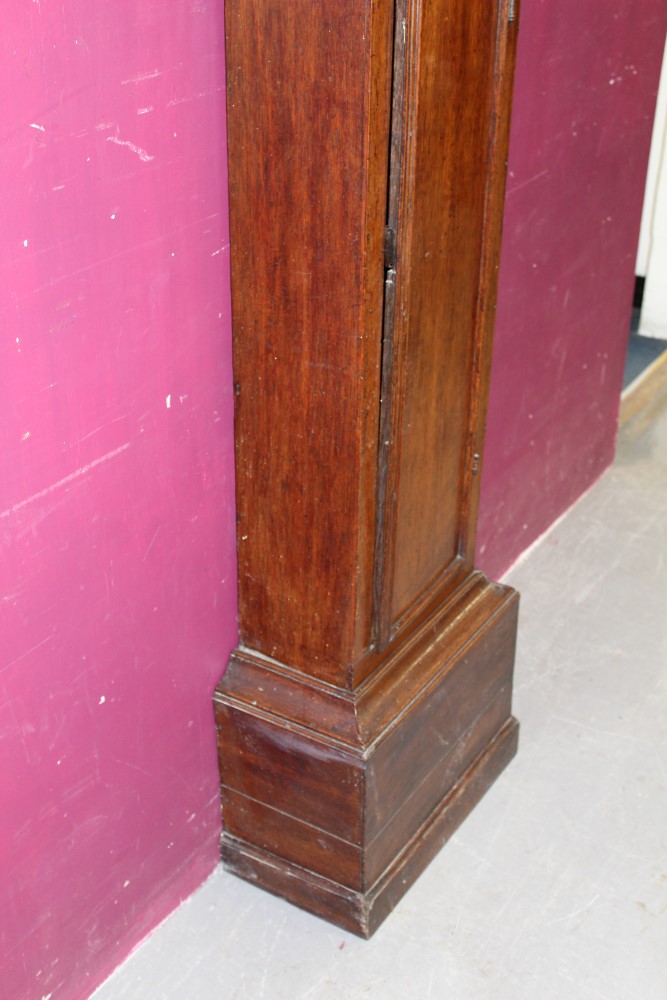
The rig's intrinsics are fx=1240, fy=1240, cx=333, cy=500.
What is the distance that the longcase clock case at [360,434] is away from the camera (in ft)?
5.29

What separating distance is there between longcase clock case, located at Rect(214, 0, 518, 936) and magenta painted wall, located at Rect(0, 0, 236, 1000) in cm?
6

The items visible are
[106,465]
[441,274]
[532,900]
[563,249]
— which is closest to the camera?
[106,465]

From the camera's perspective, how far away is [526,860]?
2.25 metres

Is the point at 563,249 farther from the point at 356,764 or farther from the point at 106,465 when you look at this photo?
the point at 106,465

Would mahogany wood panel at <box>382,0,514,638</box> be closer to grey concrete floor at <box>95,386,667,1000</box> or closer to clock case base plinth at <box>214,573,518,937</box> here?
clock case base plinth at <box>214,573,518,937</box>

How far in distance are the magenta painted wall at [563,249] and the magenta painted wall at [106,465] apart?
104 centimetres

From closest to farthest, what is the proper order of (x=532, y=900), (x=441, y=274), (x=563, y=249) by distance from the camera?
(x=441, y=274)
(x=532, y=900)
(x=563, y=249)

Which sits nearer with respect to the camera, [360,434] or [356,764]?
[360,434]

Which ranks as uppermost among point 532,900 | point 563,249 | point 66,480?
point 66,480

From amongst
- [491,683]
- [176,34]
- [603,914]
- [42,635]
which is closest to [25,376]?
[42,635]

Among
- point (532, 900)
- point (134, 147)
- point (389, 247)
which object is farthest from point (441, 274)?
point (532, 900)

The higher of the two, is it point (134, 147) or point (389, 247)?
point (134, 147)

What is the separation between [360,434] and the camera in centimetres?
176

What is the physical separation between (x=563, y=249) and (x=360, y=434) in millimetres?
1334
